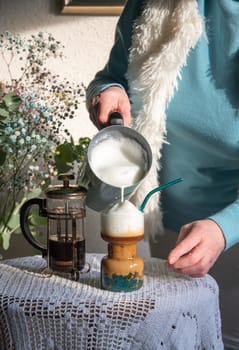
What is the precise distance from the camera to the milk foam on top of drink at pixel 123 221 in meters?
0.74

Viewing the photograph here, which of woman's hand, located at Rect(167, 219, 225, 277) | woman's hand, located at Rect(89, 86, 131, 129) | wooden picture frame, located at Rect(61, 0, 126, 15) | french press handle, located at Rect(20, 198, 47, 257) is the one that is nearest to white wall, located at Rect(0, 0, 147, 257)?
wooden picture frame, located at Rect(61, 0, 126, 15)

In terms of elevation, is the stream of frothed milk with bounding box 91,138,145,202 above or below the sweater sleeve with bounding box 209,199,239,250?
above

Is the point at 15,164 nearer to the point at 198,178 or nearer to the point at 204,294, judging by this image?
the point at 198,178

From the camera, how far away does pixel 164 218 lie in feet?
3.34

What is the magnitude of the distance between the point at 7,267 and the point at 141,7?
51cm

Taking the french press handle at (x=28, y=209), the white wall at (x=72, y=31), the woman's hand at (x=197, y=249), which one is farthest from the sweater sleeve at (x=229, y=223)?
the white wall at (x=72, y=31)

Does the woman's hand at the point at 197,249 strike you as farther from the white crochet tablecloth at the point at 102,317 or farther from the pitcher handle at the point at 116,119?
the pitcher handle at the point at 116,119

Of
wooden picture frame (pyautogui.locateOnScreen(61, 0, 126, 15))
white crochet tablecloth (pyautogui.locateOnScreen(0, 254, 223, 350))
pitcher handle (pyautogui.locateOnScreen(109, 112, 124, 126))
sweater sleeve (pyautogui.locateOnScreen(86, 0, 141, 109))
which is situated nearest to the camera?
white crochet tablecloth (pyautogui.locateOnScreen(0, 254, 223, 350))

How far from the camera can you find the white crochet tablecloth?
0.71 meters

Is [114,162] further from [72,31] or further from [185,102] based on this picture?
[72,31]

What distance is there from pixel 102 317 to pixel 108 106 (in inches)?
13.7

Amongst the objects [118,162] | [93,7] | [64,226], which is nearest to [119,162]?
[118,162]

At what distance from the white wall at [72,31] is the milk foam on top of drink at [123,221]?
78 cm

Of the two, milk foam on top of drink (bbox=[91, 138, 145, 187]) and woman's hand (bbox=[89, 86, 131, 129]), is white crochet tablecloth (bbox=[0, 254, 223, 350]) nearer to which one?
milk foam on top of drink (bbox=[91, 138, 145, 187])
